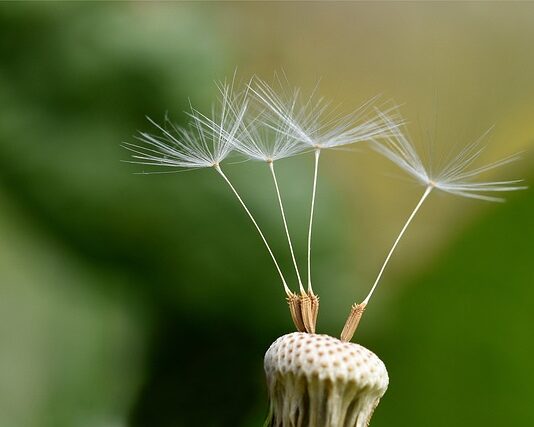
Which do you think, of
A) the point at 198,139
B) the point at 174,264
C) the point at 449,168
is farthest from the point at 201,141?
the point at 449,168

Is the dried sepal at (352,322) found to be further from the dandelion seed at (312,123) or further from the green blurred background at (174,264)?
the green blurred background at (174,264)

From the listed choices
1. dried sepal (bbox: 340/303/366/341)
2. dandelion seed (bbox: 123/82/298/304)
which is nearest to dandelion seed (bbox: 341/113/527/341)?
dried sepal (bbox: 340/303/366/341)

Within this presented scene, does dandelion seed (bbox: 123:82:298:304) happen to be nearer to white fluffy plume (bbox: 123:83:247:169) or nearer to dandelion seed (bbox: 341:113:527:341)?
white fluffy plume (bbox: 123:83:247:169)

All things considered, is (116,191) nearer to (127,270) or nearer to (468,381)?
(127,270)

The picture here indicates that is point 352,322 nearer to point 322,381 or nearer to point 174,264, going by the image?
point 322,381

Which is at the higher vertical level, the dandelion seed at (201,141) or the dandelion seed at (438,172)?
the dandelion seed at (201,141)

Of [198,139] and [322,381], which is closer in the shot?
[322,381]

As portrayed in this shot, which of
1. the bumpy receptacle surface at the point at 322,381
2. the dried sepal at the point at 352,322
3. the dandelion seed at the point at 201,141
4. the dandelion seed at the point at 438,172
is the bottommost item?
the bumpy receptacle surface at the point at 322,381

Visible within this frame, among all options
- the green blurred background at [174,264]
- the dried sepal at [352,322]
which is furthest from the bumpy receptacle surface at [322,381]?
the green blurred background at [174,264]
